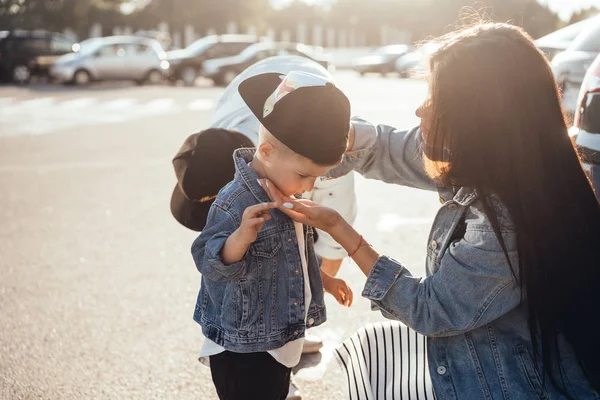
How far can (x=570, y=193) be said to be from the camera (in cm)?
206

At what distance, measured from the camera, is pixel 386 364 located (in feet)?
7.74

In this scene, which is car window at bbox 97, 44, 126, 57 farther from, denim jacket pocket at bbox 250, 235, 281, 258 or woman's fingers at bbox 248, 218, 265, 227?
woman's fingers at bbox 248, 218, 265, 227

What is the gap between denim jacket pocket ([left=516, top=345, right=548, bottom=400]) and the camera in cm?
211

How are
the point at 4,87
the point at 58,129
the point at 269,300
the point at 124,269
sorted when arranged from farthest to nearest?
the point at 4,87 < the point at 58,129 < the point at 124,269 < the point at 269,300

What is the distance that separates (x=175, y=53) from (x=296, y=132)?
24.3 metres

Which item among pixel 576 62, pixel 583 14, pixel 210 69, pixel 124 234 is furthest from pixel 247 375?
pixel 583 14

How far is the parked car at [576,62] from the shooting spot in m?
5.85

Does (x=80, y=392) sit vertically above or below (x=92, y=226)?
above

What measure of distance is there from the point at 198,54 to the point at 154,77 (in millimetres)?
1870

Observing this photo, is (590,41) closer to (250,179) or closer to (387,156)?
(387,156)

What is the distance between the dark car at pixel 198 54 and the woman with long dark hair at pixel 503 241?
22962 mm

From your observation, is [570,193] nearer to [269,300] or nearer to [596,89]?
[269,300]

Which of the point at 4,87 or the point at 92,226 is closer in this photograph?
the point at 92,226

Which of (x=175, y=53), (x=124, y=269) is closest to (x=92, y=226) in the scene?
(x=124, y=269)
